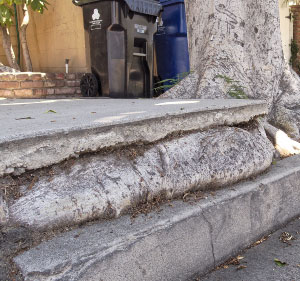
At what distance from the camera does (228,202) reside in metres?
1.84

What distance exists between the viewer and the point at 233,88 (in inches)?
127

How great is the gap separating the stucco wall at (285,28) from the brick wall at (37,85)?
5165 millimetres

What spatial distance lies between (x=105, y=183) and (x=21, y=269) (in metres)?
0.51

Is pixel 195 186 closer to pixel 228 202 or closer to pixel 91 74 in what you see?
pixel 228 202

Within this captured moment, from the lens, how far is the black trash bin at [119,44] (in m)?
4.23

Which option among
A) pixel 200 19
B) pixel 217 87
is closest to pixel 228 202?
pixel 217 87

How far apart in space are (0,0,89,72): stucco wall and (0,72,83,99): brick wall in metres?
0.43

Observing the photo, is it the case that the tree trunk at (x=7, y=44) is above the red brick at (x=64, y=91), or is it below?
above

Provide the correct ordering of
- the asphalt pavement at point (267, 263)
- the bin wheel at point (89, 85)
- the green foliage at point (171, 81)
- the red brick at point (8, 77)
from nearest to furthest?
→ 1. the asphalt pavement at point (267, 263)
2. the green foliage at point (171, 81)
3. the bin wheel at point (89, 85)
4. the red brick at point (8, 77)

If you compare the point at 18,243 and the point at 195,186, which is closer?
the point at 18,243

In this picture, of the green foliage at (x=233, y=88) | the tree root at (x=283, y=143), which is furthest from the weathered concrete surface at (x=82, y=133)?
the green foliage at (x=233, y=88)

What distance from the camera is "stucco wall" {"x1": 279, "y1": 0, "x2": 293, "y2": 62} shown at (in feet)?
26.6

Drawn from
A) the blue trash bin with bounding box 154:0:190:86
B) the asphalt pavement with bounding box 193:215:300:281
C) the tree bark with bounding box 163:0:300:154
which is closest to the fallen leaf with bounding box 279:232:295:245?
the asphalt pavement with bounding box 193:215:300:281

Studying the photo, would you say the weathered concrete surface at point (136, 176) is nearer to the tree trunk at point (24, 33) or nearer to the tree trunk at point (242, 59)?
the tree trunk at point (242, 59)
